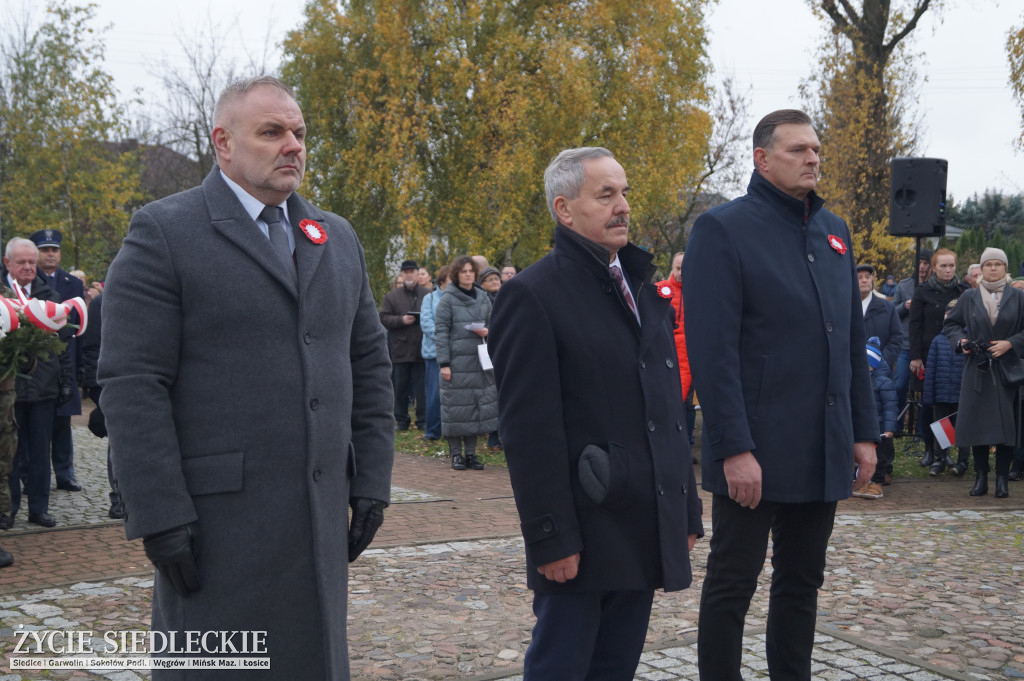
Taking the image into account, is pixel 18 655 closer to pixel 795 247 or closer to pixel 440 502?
pixel 795 247

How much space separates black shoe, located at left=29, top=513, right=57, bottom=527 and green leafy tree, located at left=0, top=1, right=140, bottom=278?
1953cm

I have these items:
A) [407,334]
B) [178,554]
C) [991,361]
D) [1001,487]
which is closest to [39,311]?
[178,554]

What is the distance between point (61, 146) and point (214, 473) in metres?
26.5

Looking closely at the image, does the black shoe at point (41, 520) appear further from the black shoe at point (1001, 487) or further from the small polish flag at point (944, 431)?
the black shoe at point (1001, 487)

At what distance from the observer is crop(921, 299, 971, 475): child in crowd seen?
36.9 feet

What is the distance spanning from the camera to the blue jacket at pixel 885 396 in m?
10.4

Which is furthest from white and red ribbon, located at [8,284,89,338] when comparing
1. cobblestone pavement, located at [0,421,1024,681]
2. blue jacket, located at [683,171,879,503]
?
blue jacket, located at [683,171,879,503]

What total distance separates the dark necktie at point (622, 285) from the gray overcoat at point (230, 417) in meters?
0.99

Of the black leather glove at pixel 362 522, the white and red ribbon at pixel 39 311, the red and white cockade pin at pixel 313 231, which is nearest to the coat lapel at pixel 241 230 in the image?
Result: the red and white cockade pin at pixel 313 231

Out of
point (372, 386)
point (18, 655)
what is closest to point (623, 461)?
point (372, 386)

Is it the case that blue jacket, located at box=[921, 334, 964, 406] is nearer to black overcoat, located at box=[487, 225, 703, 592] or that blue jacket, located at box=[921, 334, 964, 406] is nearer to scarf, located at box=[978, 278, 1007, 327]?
scarf, located at box=[978, 278, 1007, 327]

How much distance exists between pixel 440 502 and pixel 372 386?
6.38m

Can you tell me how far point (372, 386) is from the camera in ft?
10.6

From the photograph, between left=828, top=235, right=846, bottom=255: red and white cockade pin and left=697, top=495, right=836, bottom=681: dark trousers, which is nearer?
left=697, top=495, right=836, bottom=681: dark trousers
